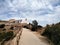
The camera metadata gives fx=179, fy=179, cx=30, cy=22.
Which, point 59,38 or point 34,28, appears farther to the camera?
point 34,28

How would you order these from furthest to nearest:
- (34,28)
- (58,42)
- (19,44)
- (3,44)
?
(34,28) < (3,44) < (19,44) < (58,42)

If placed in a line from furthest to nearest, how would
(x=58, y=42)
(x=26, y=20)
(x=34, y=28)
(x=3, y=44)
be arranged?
(x=26, y=20)
(x=34, y=28)
(x=3, y=44)
(x=58, y=42)

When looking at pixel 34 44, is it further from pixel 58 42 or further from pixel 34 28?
pixel 34 28

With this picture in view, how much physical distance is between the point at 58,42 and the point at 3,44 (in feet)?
32.7

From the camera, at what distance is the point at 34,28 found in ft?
193

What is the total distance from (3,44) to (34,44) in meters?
6.50

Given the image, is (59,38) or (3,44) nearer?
(59,38)

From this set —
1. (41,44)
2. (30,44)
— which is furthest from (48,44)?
(30,44)

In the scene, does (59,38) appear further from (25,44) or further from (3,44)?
(3,44)

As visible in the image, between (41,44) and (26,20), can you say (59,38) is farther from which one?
(26,20)

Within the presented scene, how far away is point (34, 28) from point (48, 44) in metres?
31.9

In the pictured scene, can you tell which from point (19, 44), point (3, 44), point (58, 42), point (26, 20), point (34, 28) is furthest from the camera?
point (26, 20)

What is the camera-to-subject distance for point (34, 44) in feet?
86.5

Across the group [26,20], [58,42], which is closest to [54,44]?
[58,42]
